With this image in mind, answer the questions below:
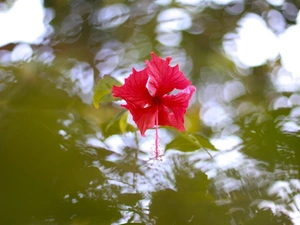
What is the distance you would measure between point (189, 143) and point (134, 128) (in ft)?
0.41

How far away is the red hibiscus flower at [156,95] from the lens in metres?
0.57

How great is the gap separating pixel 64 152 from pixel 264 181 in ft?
1.08

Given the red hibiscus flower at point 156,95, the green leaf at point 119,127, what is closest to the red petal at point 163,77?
the red hibiscus flower at point 156,95

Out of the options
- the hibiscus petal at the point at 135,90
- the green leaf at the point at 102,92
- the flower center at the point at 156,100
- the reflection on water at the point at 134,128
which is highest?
the hibiscus petal at the point at 135,90

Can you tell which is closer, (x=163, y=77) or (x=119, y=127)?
(x=163, y=77)

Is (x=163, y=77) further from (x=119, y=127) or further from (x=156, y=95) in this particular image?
(x=119, y=127)

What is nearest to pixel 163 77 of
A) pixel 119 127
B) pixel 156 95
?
pixel 156 95

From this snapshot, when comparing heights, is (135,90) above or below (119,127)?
above

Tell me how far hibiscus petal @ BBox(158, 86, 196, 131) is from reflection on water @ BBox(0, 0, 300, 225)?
0.17 feet

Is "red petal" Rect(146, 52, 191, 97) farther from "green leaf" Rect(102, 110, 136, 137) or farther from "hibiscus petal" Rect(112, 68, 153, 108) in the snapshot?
"green leaf" Rect(102, 110, 136, 137)

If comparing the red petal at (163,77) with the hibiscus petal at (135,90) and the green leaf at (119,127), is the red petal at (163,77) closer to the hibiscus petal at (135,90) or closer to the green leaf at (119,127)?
the hibiscus petal at (135,90)

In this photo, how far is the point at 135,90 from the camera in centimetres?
58

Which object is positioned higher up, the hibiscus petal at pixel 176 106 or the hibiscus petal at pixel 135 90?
the hibiscus petal at pixel 135 90

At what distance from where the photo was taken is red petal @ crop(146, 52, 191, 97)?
22.4 inches
